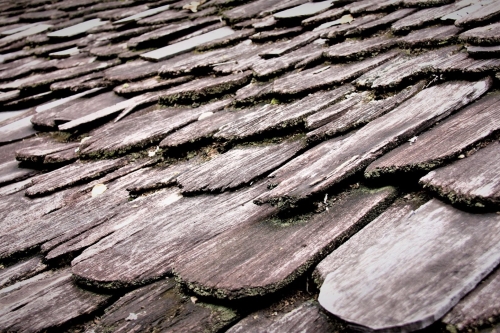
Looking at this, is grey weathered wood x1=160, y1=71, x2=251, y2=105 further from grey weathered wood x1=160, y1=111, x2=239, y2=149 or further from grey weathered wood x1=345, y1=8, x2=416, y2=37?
grey weathered wood x1=345, y1=8, x2=416, y2=37

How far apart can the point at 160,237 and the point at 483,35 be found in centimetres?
130

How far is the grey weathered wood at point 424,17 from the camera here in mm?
1873

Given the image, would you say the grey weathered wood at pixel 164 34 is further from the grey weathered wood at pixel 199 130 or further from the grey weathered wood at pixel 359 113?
the grey weathered wood at pixel 359 113

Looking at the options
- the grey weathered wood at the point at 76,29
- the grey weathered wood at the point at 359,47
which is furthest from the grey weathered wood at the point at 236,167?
the grey weathered wood at the point at 76,29

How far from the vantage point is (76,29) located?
3385 mm

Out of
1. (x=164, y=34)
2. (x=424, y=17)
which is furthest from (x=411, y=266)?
(x=164, y=34)

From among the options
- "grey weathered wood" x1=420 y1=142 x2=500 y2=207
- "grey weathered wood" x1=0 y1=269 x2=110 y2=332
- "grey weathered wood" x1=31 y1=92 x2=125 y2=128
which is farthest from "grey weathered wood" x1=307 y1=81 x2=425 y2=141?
"grey weathered wood" x1=31 y1=92 x2=125 y2=128

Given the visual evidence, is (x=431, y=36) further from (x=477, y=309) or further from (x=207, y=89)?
(x=477, y=309)

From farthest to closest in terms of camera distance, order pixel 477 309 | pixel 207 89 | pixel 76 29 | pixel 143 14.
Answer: pixel 76 29
pixel 143 14
pixel 207 89
pixel 477 309

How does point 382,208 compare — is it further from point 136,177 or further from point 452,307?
point 136,177

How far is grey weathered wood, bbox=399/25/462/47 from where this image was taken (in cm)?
167

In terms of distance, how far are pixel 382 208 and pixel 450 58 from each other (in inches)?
30.4

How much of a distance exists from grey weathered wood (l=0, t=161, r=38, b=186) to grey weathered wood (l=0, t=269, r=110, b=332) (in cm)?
71

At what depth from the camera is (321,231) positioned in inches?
41.5
